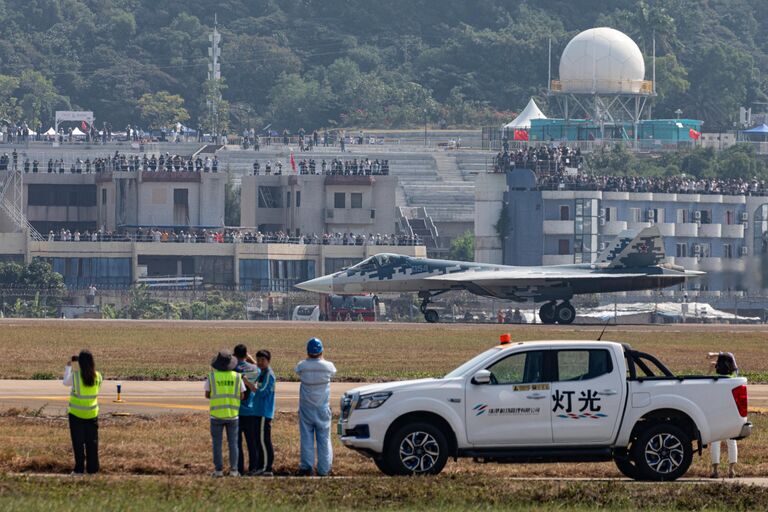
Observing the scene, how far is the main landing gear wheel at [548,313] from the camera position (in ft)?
252

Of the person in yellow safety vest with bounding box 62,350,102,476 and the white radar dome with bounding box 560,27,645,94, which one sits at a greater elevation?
the white radar dome with bounding box 560,27,645,94

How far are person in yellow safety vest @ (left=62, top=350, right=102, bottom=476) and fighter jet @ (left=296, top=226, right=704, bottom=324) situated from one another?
48.5 metres

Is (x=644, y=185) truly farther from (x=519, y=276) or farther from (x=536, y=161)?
(x=519, y=276)

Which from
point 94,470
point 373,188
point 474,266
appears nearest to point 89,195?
point 373,188

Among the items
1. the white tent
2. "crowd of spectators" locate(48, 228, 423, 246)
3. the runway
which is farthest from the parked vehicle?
the white tent

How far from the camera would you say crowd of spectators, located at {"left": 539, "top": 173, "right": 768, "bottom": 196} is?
110m

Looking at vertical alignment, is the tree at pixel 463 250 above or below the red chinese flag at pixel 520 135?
below

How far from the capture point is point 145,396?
37.4 metres

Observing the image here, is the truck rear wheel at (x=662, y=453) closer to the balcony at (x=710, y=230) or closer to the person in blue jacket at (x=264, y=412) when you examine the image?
the person in blue jacket at (x=264, y=412)

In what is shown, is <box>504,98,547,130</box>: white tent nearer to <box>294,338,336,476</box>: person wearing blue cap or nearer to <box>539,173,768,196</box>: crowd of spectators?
<box>539,173,768,196</box>: crowd of spectators

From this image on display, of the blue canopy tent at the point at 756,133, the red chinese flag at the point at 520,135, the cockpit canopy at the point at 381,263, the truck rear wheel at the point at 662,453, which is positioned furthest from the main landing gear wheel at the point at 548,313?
the blue canopy tent at the point at 756,133

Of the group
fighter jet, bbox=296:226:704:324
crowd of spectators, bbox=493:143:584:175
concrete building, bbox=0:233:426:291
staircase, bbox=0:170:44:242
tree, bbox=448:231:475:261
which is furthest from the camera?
tree, bbox=448:231:475:261

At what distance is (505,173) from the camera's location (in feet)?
366

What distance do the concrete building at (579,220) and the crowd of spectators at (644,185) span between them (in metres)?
0.64
